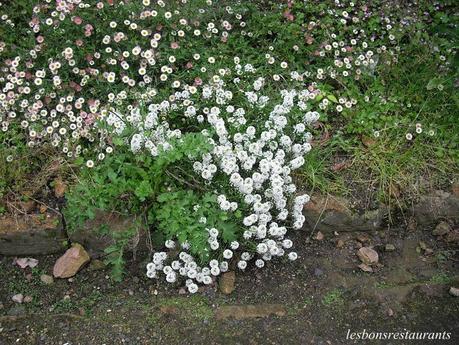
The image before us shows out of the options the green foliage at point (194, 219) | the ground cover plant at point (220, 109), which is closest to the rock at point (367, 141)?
the ground cover plant at point (220, 109)

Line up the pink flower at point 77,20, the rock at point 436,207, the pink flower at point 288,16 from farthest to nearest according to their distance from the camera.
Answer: the pink flower at point 288,16
the pink flower at point 77,20
the rock at point 436,207

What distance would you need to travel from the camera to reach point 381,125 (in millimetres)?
3969

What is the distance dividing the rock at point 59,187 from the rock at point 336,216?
167cm

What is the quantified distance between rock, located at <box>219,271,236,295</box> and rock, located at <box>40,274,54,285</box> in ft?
3.68

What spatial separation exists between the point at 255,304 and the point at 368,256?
0.88 m

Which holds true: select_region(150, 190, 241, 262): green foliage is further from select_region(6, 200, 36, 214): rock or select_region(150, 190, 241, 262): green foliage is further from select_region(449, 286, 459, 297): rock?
select_region(449, 286, 459, 297): rock

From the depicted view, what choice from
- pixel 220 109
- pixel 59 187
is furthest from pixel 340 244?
pixel 59 187

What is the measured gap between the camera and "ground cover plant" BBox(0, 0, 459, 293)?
10.7 ft

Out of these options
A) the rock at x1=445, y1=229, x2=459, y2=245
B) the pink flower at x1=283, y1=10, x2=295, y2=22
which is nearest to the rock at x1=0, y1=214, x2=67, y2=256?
the pink flower at x1=283, y1=10, x2=295, y2=22

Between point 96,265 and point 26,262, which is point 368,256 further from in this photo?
point 26,262

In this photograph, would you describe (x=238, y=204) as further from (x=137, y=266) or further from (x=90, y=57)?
(x=90, y=57)

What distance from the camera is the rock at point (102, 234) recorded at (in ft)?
11.3

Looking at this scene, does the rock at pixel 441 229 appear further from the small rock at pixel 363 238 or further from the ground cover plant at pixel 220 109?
the small rock at pixel 363 238

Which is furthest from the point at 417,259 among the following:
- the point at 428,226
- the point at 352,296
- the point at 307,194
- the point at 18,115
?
the point at 18,115
